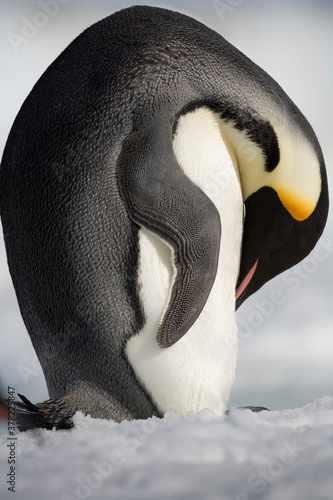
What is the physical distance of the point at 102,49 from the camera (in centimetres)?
207

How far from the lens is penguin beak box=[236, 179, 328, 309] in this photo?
2.34 metres

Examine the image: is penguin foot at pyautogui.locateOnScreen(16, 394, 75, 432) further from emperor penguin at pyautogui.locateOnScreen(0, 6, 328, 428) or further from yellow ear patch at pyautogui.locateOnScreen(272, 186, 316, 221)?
yellow ear patch at pyautogui.locateOnScreen(272, 186, 316, 221)

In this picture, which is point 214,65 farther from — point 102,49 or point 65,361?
point 65,361

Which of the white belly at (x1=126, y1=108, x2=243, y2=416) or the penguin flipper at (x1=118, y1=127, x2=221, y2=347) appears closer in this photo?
the penguin flipper at (x1=118, y1=127, x2=221, y2=347)

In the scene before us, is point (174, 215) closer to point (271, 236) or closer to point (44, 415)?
point (44, 415)

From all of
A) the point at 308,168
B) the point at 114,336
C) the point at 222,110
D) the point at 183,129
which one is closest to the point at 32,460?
the point at 114,336

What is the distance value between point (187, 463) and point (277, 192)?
123 cm

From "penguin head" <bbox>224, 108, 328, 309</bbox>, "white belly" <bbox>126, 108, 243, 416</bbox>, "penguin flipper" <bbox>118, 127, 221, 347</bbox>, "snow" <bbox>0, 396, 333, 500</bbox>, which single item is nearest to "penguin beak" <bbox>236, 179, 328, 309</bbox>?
"penguin head" <bbox>224, 108, 328, 309</bbox>

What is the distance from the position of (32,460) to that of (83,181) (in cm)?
80

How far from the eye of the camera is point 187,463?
4.23 ft

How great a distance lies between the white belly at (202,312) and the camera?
6.35ft

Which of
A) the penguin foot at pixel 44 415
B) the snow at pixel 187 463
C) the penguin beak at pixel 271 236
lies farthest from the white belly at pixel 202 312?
the snow at pixel 187 463

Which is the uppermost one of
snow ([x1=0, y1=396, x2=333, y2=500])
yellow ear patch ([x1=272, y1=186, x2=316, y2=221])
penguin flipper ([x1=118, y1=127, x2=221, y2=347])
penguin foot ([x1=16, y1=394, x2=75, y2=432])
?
yellow ear patch ([x1=272, y1=186, x2=316, y2=221])

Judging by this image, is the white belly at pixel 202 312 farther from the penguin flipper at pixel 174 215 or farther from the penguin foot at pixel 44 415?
the penguin foot at pixel 44 415
